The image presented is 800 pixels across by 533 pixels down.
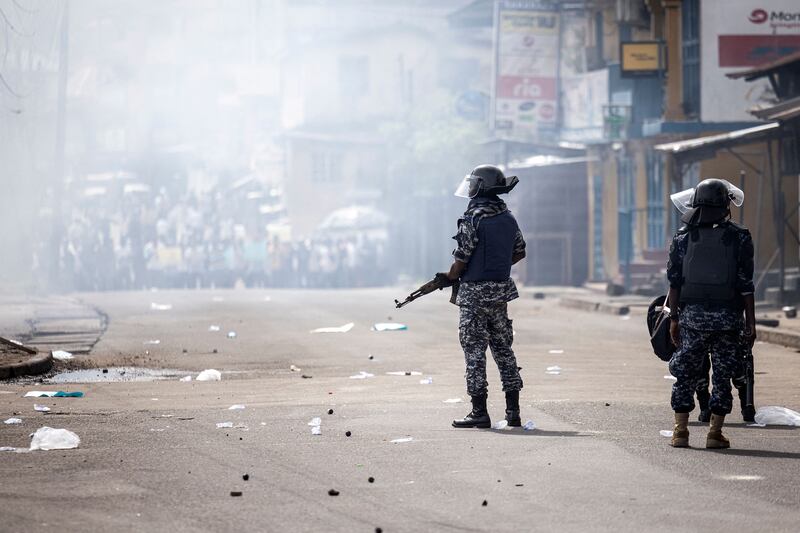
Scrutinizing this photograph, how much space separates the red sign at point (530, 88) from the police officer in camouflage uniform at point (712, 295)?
3040 cm

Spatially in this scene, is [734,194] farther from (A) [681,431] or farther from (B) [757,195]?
(B) [757,195]

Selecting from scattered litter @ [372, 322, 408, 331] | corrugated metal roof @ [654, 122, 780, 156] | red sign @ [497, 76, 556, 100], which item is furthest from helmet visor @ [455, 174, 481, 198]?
red sign @ [497, 76, 556, 100]

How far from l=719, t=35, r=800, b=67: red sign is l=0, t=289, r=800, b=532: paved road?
16408 mm

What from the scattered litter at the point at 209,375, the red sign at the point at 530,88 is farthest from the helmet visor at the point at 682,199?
the red sign at the point at 530,88

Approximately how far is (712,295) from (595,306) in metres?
18.8

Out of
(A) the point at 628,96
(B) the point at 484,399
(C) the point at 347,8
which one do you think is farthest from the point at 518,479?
(C) the point at 347,8

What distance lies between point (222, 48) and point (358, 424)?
80691 mm

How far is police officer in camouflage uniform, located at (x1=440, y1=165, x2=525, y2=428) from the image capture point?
392 inches

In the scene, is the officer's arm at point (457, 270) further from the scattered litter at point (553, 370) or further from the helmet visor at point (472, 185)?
the scattered litter at point (553, 370)

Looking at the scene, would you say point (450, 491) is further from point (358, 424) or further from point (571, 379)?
point (571, 379)

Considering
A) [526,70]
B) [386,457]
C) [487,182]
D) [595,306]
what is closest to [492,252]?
[487,182]

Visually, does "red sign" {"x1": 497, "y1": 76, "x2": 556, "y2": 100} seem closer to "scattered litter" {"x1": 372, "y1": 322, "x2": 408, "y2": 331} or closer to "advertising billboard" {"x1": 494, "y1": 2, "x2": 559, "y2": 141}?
"advertising billboard" {"x1": 494, "y1": 2, "x2": 559, "y2": 141}

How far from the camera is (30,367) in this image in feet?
46.4

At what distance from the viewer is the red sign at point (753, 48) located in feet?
102
